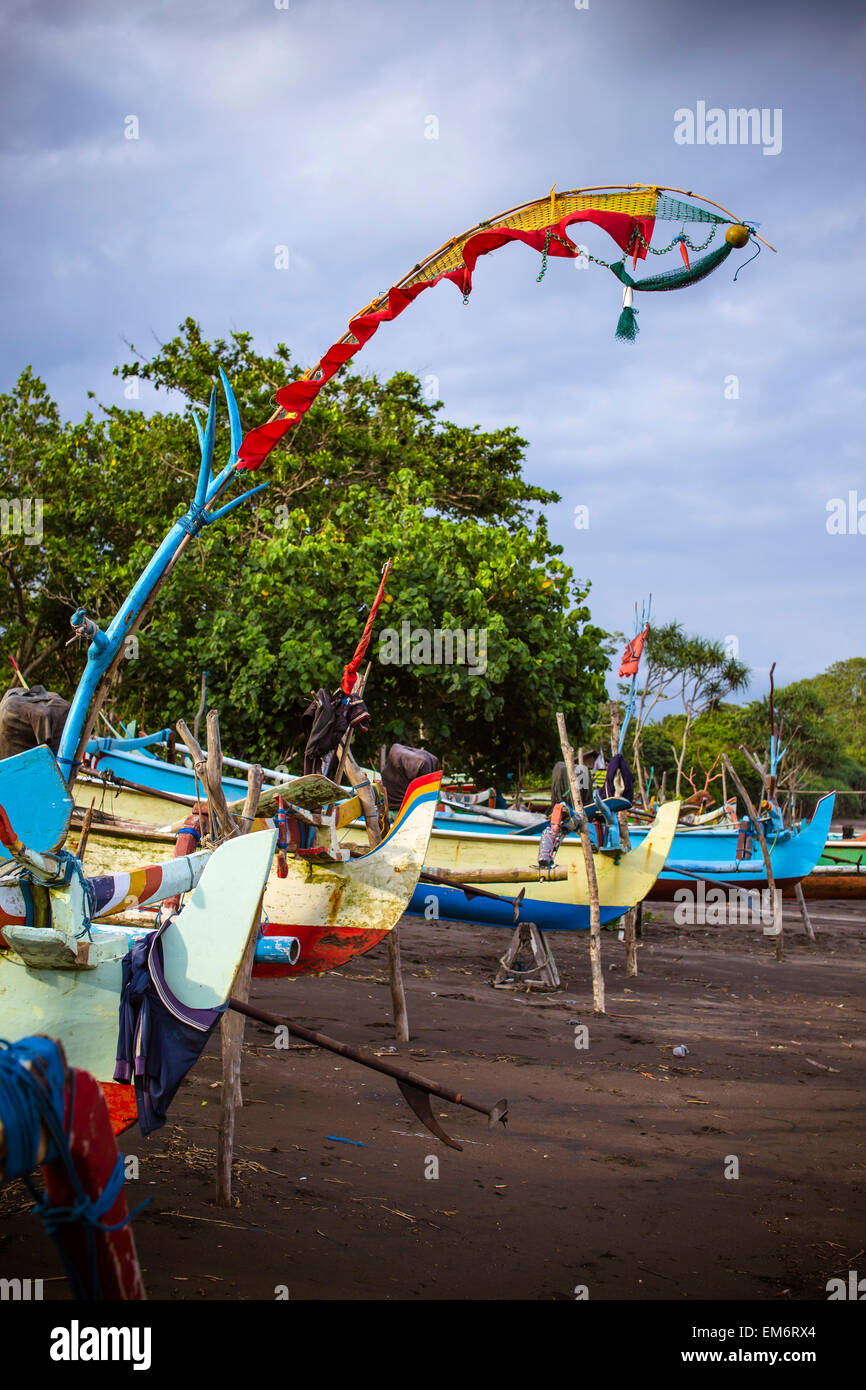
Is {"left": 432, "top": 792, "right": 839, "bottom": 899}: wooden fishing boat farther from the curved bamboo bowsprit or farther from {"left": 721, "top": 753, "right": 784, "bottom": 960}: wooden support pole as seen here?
the curved bamboo bowsprit

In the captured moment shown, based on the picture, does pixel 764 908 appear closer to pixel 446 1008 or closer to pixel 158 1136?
pixel 446 1008

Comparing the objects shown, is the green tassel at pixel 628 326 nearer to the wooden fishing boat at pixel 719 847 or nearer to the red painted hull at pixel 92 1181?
the red painted hull at pixel 92 1181

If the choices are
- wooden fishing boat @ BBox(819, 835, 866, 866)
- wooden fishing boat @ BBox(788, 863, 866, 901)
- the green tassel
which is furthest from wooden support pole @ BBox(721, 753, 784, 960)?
the green tassel

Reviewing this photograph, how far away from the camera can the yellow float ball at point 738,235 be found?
460cm

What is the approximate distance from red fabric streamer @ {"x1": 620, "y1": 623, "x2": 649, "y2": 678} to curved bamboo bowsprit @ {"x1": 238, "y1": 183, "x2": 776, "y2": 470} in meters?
→ 9.09

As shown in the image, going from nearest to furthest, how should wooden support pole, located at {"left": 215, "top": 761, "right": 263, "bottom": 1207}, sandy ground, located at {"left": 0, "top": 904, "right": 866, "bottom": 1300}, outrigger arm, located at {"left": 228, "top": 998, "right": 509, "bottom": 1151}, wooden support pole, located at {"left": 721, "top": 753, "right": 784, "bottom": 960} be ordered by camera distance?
sandy ground, located at {"left": 0, "top": 904, "right": 866, "bottom": 1300} < outrigger arm, located at {"left": 228, "top": 998, "right": 509, "bottom": 1151} < wooden support pole, located at {"left": 215, "top": 761, "right": 263, "bottom": 1207} < wooden support pole, located at {"left": 721, "top": 753, "right": 784, "bottom": 960}

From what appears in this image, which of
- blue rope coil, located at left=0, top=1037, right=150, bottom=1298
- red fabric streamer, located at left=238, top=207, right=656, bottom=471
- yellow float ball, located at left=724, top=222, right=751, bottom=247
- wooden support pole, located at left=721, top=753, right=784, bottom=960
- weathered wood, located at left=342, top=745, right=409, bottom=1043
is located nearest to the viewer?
blue rope coil, located at left=0, top=1037, right=150, bottom=1298

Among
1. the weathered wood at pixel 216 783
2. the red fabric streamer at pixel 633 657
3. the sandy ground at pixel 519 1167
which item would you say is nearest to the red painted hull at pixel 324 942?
the sandy ground at pixel 519 1167

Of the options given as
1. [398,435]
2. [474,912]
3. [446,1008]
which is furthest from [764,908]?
[398,435]

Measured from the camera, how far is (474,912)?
1162cm

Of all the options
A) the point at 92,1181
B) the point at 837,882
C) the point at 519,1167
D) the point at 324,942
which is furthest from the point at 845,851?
the point at 92,1181

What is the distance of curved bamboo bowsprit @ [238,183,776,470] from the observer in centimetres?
489

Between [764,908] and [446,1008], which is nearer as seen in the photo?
[446,1008]
